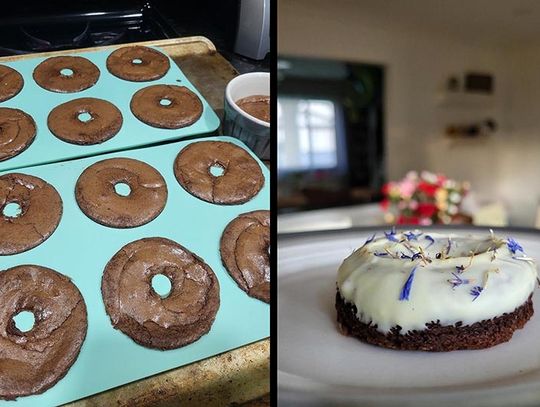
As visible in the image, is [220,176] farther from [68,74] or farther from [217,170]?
[68,74]

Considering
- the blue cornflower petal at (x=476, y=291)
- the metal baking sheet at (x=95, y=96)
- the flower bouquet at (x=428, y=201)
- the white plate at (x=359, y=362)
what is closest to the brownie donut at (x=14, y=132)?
the metal baking sheet at (x=95, y=96)

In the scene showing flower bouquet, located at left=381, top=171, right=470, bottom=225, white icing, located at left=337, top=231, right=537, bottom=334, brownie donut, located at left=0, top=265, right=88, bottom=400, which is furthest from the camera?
flower bouquet, located at left=381, top=171, right=470, bottom=225

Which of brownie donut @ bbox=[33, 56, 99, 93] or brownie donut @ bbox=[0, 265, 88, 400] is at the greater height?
brownie donut @ bbox=[33, 56, 99, 93]

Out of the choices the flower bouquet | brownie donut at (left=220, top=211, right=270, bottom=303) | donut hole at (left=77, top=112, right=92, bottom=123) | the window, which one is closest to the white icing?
brownie donut at (left=220, top=211, right=270, bottom=303)

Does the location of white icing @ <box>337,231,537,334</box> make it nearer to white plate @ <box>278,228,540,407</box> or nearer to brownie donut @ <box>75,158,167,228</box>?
white plate @ <box>278,228,540,407</box>

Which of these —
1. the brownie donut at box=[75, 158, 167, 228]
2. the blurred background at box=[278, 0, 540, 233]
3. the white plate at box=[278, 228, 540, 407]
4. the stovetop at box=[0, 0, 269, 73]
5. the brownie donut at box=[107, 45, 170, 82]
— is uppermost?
the stovetop at box=[0, 0, 269, 73]

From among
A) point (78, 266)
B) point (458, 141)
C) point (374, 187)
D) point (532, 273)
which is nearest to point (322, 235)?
point (532, 273)

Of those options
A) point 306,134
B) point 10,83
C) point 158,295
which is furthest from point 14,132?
point 306,134
